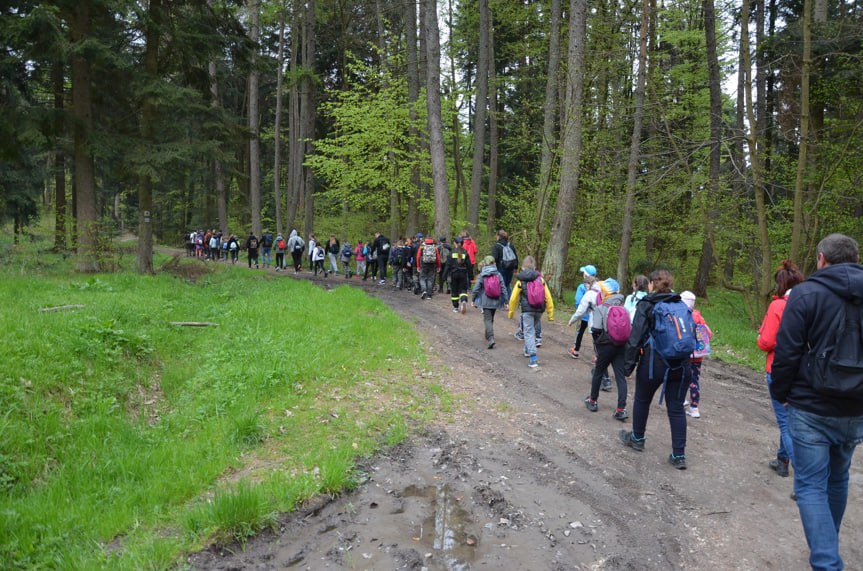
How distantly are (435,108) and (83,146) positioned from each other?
9983mm

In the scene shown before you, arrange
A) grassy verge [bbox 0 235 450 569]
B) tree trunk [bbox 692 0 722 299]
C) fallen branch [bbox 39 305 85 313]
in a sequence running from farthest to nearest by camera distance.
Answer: tree trunk [bbox 692 0 722 299] → fallen branch [bbox 39 305 85 313] → grassy verge [bbox 0 235 450 569]

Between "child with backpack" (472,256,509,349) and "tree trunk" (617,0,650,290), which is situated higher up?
"tree trunk" (617,0,650,290)

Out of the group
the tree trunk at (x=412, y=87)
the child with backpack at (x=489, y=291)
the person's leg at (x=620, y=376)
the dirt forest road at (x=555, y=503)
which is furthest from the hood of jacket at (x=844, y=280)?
the tree trunk at (x=412, y=87)

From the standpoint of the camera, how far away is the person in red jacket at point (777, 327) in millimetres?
4837

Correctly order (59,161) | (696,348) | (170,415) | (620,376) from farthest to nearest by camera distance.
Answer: (59,161), (620,376), (170,415), (696,348)

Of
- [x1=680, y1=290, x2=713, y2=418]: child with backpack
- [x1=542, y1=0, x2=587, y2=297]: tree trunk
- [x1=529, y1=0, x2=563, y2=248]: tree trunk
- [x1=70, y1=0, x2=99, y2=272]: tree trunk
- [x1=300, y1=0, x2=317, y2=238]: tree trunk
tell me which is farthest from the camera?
[x1=300, y1=0, x2=317, y2=238]: tree trunk

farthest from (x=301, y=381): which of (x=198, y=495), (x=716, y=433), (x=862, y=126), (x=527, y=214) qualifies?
(x=862, y=126)

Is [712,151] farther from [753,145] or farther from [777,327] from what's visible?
[777,327]

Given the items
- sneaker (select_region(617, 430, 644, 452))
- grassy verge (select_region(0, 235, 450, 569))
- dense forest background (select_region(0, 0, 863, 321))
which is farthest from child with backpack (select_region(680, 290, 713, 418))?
dense forest background (select_region(0, 0, 863, 321))

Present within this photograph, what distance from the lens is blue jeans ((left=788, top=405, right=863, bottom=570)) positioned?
127 inches

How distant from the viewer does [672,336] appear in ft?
16.3

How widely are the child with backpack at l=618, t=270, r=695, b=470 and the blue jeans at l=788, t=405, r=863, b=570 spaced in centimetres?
159

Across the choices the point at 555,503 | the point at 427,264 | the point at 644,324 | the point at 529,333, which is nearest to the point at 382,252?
the point at 427,264

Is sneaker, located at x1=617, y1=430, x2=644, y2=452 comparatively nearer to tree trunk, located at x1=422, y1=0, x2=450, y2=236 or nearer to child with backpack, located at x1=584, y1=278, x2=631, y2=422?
child with backpack, located at x1=584, y1=278, x2=631, y2=422
